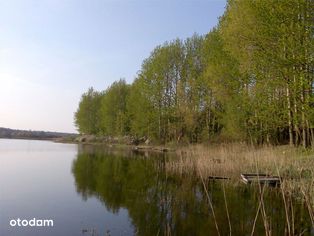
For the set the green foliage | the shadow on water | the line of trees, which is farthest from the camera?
the green foliage

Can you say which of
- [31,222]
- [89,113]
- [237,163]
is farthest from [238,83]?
[89,113]

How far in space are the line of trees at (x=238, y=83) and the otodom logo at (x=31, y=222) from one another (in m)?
6.34

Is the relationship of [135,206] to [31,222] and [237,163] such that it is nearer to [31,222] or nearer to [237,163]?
[31,222]

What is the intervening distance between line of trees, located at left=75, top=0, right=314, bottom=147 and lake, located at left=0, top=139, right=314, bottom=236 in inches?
90.0

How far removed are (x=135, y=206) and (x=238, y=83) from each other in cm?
1627

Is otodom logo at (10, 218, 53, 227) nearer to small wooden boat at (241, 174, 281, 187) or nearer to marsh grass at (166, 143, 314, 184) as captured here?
marsh grass at (166, 143, 314, 184)

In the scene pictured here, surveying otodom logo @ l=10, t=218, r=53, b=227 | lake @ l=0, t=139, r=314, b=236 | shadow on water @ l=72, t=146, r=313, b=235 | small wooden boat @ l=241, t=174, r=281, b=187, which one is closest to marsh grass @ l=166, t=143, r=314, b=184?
small wooden boat @ l=241, t=174, r=281, b=187

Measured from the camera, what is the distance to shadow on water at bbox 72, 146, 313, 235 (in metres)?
7.88

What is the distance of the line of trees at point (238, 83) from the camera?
17.2 m

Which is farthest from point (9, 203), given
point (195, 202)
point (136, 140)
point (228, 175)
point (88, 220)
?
point (136, 140)

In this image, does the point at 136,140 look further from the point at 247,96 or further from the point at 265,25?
the point at 265,25

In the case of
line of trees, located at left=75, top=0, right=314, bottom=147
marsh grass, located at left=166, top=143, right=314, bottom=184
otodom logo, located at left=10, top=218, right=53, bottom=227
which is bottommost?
otodom logo, located at left=10, top=218, right=53, bottom=227

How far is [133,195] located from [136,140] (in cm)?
3533

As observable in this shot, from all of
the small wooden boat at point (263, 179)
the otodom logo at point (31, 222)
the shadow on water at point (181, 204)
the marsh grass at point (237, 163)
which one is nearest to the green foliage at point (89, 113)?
the marsh grass at point (237, 163)
